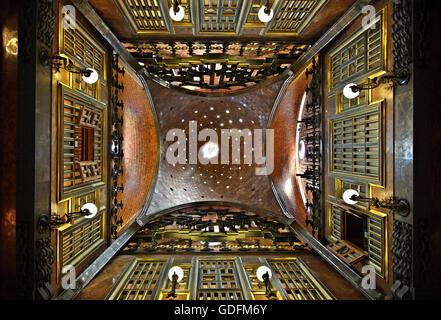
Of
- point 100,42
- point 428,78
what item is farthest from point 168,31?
point 428,78

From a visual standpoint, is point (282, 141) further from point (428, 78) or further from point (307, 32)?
point (428, 78)

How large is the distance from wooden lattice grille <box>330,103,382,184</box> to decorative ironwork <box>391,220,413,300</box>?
37.9 inches

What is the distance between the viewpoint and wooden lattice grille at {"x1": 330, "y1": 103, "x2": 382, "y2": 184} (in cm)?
457

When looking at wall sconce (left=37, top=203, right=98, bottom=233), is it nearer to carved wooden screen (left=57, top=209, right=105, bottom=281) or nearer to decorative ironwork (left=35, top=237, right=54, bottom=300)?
decorative ironwork (left=35, top=237, right=54, bottom=300)

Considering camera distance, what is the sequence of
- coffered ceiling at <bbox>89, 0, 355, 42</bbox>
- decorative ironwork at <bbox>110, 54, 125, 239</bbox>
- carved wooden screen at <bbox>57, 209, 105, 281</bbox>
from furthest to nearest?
1. decorative ironwork at <bbox>110, 54, 125, 239</bbox>
2. coffered ceiling at <bbox>89, 0, 355, 42</bbox>
3. carved wooden screen at <bbox>57, 209, 105, 281</bbox>

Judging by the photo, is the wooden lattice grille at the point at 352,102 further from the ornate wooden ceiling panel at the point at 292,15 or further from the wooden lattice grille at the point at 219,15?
the wooden lattice grille at the point at 219,15

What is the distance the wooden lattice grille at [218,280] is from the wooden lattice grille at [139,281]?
102 cm

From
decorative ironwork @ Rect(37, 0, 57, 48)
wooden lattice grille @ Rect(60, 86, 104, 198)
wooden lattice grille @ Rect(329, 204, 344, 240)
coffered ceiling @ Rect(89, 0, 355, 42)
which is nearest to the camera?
decorative ironwork @ Rect(37, 0, 57, 48)

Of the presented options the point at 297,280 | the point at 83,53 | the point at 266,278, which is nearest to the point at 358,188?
the point at 297,280

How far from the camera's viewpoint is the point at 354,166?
5.23 meters

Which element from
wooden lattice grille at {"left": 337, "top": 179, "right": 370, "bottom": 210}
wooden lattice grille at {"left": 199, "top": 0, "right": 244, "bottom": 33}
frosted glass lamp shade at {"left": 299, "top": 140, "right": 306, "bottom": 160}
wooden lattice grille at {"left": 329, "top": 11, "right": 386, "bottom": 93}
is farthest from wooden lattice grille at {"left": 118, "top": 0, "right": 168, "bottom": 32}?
frosted glass lamp shade at {"left": 299, "top": 140, "right": 306, "bottom": 160}

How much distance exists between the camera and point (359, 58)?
509cm
